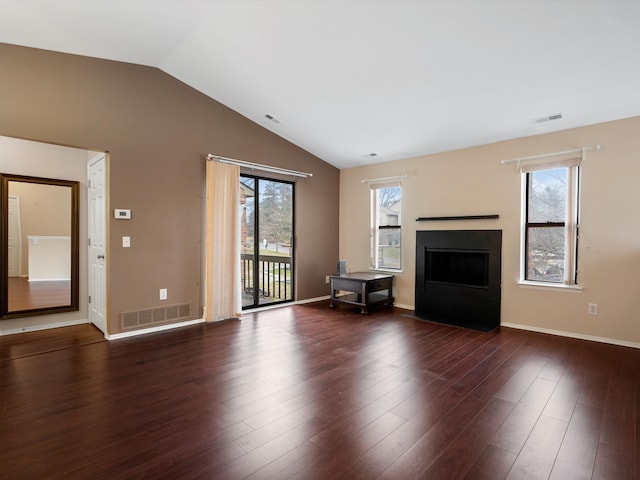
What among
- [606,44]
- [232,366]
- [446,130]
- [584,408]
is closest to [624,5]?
[606,44]

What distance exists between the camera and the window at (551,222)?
3879 millimetres

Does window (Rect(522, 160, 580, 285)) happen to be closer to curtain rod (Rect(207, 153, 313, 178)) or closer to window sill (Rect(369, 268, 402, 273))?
window sill (Rect(369, 268, 402, 273))

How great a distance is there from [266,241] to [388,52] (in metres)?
3.23

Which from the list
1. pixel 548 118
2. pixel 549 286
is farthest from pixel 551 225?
pixel 548 118

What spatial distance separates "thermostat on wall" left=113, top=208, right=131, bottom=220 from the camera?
3.72 meters

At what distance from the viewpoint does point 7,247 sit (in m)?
3.89

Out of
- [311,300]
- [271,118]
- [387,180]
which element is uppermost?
[271,118]

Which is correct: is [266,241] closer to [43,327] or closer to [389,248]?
[389,248]

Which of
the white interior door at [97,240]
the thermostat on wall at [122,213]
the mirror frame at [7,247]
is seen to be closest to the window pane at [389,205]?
the thermostat on wall at [122,213]

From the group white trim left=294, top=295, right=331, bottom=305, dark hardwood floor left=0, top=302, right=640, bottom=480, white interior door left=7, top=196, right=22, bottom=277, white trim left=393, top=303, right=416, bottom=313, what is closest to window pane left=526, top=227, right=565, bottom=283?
dark hardwood floor left=0, top=302, right=640, bottom=480

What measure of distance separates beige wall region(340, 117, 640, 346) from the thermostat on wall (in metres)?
3.98

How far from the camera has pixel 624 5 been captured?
7.54ft

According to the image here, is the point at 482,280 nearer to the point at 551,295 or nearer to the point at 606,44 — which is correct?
the point at 551,295

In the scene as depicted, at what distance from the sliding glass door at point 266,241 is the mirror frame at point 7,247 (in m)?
2.15
